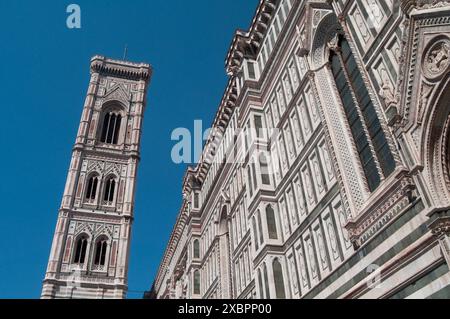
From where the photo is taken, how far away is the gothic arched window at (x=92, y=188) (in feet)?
158

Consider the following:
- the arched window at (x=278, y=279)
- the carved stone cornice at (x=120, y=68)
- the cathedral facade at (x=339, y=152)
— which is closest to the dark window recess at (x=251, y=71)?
the cathedral facade at (x=339, y=152)

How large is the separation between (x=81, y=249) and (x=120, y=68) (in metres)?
28.0

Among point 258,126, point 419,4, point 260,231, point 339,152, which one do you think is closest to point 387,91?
point 419,4

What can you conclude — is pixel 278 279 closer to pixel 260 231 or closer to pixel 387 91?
pixel 260 231

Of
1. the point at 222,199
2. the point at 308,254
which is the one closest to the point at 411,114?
the point at 308,254

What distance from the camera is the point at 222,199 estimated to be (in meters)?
22.7

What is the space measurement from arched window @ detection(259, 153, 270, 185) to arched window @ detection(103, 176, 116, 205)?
3544 centimetres

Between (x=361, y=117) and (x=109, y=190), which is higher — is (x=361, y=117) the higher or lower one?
the lower one

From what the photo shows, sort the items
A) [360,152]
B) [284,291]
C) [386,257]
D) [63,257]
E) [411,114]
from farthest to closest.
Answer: [63,257] < [284,291] < [360,152] < [386,257] < [411,114]

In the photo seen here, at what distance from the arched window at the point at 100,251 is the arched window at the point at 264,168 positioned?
32575 mm

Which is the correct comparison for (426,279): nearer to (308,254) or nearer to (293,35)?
(308,254)

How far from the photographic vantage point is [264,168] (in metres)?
16.1

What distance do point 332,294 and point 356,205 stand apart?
2.30 meters

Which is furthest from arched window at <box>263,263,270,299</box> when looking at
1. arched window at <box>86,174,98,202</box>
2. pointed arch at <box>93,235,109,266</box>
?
arched window at <box>86,174,98,202</box>
